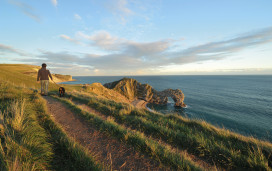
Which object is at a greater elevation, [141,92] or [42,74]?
[42,74]

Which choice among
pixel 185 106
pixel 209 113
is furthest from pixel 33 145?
pixel 185 106

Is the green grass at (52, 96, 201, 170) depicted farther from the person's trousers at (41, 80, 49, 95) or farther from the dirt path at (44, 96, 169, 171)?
the person's trousers at (41, 80, 49, 95)

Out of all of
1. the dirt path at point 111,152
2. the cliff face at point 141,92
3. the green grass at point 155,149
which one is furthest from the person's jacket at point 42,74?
the cliff face at point 141,92

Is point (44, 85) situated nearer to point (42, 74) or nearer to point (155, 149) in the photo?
point (42, 74)

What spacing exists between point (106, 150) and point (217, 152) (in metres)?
4.23

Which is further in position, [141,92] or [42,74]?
[141,92]

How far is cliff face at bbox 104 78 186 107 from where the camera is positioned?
52.6 meters

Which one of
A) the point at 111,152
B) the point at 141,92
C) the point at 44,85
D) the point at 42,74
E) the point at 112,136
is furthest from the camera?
the point at 141,92

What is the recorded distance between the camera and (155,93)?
58.9m

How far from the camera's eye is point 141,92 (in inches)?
2301

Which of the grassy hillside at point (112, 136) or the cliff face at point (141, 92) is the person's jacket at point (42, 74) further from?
the cliff face at point (141, 92)

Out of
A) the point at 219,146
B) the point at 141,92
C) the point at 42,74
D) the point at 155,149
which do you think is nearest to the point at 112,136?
the point at 155,149

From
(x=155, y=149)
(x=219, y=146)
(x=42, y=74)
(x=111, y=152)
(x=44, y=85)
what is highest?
(x=42, y=74)

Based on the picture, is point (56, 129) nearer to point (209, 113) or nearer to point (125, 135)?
point (125, 135)
